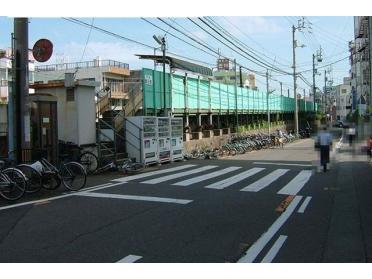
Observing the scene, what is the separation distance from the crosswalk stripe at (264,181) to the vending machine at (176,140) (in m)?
5.51

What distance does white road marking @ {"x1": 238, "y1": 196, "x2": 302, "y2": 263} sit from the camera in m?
6.65

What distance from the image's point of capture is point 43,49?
14117 mm

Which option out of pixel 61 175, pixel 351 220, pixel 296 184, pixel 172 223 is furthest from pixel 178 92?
pixel 172 223

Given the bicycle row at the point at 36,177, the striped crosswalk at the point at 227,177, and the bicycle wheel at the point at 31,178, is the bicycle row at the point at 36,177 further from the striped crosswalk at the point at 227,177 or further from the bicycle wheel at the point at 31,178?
the striped crosswalk at the point at 227,177

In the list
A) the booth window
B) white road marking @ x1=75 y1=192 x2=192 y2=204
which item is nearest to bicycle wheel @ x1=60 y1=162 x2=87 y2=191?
white road marking @ x1=75 y1=192 x2=192 y2=204

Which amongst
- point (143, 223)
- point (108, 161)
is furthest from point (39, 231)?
point (108, 161)

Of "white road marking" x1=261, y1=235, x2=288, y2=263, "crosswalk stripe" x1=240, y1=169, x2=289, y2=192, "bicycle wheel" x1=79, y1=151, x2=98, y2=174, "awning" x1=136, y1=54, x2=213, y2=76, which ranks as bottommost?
"white road marking" x1=261, y1=235, x2=288, y2=263

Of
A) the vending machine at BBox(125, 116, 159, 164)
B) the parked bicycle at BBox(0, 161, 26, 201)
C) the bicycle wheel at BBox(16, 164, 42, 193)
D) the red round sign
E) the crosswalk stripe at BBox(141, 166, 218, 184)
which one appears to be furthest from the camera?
the vending machine at BBox(125, 116, 159, 164)

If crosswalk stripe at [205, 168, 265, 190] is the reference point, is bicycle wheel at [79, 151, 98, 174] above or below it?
above

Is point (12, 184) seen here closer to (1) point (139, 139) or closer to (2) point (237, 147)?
(1) point (139, 139)

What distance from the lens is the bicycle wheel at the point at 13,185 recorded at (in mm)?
11031

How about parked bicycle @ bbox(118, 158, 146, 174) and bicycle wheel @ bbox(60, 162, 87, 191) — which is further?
parked bicycle @ bbox(118, 158, 146, 174)

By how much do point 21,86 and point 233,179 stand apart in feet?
23.0

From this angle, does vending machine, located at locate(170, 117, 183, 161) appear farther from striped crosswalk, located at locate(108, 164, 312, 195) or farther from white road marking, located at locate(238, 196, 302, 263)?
white road marking, located at locate(238, 196, 302, 263)
